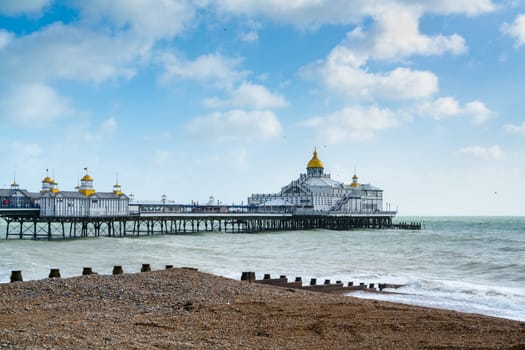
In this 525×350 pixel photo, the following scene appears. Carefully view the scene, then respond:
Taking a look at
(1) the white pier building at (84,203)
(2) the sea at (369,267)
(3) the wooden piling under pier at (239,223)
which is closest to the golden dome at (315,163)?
(3) the wooden piling under pier at (239,223)

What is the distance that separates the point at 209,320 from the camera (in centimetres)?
1136

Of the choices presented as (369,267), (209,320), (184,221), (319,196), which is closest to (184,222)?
(184,221)

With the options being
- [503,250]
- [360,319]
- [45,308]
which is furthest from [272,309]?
[503,250]

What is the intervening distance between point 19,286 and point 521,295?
15.8 meters

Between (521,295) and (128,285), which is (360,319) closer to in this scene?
(128,285)

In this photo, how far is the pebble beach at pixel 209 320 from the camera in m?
9.59

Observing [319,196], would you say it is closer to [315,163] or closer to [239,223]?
[315,163]

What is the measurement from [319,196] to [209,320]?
86881 mm

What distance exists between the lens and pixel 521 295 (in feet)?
66.4

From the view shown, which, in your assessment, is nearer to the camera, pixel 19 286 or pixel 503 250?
pixel 19 286

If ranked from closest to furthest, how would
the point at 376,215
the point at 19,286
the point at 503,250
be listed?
the point at 19,286 → the point at 503,250 → the point at 376,215

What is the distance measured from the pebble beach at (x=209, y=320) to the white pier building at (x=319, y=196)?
80.4m

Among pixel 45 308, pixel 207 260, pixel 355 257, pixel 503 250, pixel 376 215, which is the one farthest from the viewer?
pixel 376 215

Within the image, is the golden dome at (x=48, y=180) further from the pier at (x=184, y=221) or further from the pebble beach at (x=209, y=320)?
the pebble beach at (x=209, y=320)
